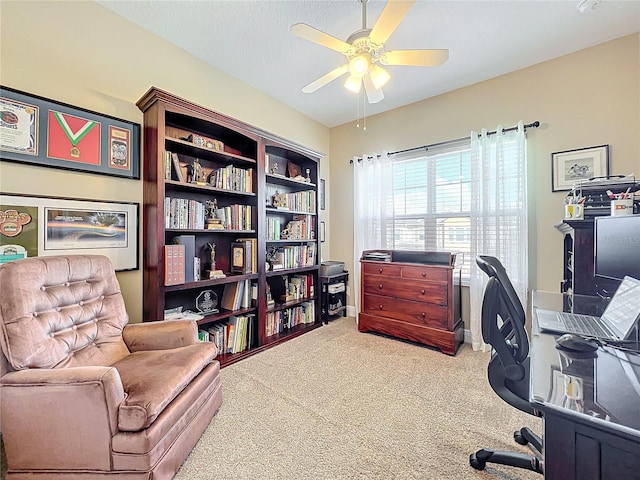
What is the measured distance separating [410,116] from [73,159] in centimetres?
335

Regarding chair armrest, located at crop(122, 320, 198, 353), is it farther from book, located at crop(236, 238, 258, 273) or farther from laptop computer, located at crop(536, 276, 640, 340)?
laptop computer, located at crop(536, 276, 640, 340)

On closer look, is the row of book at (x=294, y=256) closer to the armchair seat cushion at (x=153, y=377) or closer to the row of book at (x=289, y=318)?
the row of book at (x=289, y=318)

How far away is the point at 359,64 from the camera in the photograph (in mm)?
1845

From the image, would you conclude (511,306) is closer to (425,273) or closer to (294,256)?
(425,273)

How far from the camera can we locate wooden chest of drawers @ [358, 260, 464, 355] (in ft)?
8.98

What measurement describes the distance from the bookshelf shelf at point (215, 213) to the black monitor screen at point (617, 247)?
2540mm

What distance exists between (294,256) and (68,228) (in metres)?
2.03

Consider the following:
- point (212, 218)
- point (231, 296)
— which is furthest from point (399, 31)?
point (231, 296)

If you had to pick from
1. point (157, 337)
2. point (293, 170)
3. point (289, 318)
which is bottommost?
point (289, 318)

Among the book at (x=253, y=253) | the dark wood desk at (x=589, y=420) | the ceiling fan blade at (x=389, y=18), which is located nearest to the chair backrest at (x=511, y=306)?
the dark wood desk at (x=589, y=420)

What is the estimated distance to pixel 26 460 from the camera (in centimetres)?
121

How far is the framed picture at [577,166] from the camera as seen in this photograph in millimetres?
2365

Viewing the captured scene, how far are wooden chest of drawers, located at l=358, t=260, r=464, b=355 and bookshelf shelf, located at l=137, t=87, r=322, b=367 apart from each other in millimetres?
760

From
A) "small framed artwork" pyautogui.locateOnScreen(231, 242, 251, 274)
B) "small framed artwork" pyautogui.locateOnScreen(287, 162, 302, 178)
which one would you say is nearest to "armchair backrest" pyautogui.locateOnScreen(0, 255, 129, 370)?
"small framed artwork" pyautogui.locateOnScreen(231, 242, 251, 274)
